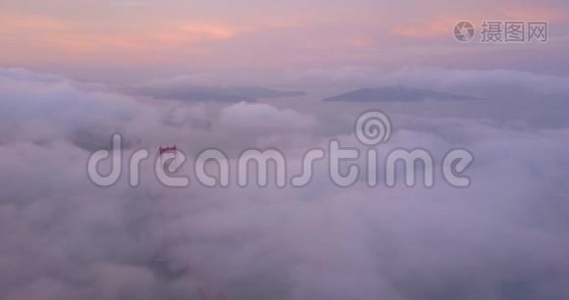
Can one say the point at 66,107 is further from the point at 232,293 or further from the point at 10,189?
the point at 232,293

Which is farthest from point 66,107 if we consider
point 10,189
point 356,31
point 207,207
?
point 356,31

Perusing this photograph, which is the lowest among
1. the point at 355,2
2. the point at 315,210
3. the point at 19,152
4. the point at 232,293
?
the point at 232,293

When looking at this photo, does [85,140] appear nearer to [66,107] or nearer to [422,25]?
[66,107]

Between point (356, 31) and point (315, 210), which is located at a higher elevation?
point (356, 31)

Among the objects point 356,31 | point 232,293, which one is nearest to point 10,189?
point 232,293

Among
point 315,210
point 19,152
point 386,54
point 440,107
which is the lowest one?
point 315,210

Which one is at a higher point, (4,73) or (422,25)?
(422,25)
